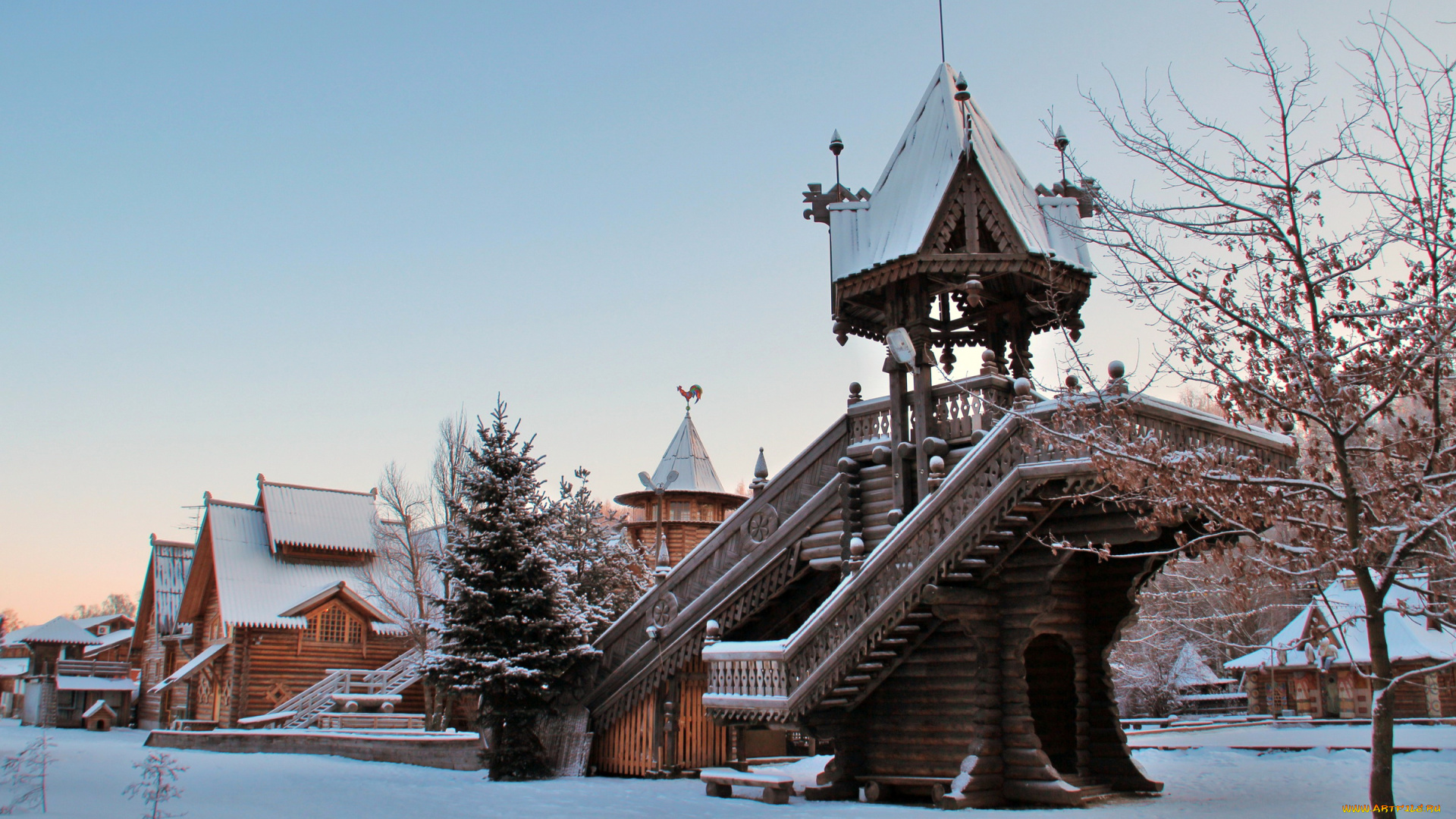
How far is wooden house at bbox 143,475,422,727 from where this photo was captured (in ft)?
110

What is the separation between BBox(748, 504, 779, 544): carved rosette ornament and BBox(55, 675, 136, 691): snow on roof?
117 feet

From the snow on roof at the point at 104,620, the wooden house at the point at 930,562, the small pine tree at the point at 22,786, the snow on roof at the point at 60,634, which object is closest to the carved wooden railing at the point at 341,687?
the wooden house at the point at 930,562

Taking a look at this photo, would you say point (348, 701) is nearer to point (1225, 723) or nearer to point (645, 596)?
point (645, 596)

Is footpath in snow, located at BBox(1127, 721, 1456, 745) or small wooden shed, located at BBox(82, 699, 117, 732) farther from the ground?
footpath in snow, located at BBox(1127, 721, 1456, 745)

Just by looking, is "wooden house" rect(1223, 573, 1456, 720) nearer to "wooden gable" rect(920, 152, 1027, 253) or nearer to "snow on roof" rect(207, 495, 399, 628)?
"wooden gable" rect(920, 152, 1027, 253)

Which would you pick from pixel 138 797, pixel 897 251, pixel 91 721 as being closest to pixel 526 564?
pixel 138 797

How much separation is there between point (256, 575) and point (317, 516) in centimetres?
397

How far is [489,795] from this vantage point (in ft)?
48.1

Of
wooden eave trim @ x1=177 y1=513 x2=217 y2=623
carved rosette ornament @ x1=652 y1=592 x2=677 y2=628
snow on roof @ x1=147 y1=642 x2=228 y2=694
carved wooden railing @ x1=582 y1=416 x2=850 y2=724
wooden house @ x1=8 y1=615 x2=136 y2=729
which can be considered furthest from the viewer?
wooden house @ x1=8 y1=615 x2=136 y2=729

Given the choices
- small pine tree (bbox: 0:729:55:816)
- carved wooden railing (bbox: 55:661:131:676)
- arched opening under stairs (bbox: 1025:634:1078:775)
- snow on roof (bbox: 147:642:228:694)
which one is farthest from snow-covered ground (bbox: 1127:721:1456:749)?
carved wooden railing (bbox: 55:661:131:676)

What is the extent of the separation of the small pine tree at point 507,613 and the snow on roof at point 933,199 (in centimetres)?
680

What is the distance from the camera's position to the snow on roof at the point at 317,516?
38.9m

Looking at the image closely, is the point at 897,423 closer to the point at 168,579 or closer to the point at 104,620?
the point at 168,579

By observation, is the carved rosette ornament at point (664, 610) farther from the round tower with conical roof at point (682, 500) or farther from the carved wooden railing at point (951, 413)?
the round tower with conical roof at point (682, 500)
